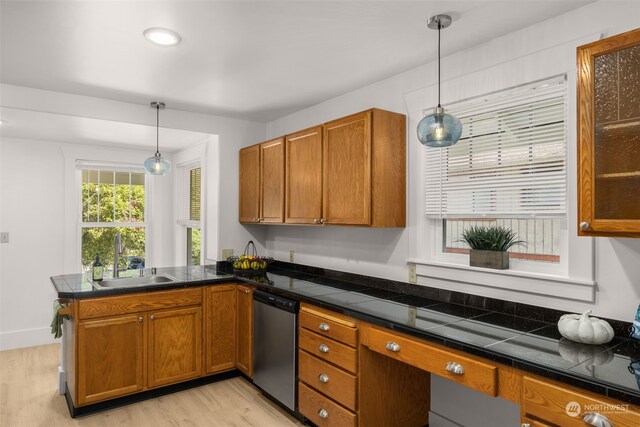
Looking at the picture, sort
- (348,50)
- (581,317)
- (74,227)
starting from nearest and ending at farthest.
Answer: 1. (581,317)
2. (348,50)
3. (74,227)

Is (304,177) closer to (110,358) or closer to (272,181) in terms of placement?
(272,181)

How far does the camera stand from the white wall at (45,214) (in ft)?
13.8

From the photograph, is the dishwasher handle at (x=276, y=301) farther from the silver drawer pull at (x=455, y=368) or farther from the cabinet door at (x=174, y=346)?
the silver drawer pull at (x=455, y=368)

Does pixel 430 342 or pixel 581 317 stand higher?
pixel 581 317

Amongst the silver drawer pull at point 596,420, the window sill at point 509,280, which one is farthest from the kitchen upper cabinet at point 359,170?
the silver drawer pull at point 596,420

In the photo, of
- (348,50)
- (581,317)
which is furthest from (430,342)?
(348,50)

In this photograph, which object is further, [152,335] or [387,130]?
[152,335]

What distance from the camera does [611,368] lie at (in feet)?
4.91

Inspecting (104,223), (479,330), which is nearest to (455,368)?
(479,330)

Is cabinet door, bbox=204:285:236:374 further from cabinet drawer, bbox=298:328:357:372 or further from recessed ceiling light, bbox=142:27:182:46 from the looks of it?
recessed ceiling light, bbox=142:27:182:46

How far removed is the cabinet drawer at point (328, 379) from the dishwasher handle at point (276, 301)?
1.01ft

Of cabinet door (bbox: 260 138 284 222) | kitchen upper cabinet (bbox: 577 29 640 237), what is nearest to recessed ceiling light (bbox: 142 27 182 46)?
cabinet door (bbox: 260 138 284 222)

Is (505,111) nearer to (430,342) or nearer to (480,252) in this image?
(480,252)

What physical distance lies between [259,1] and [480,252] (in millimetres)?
1826
